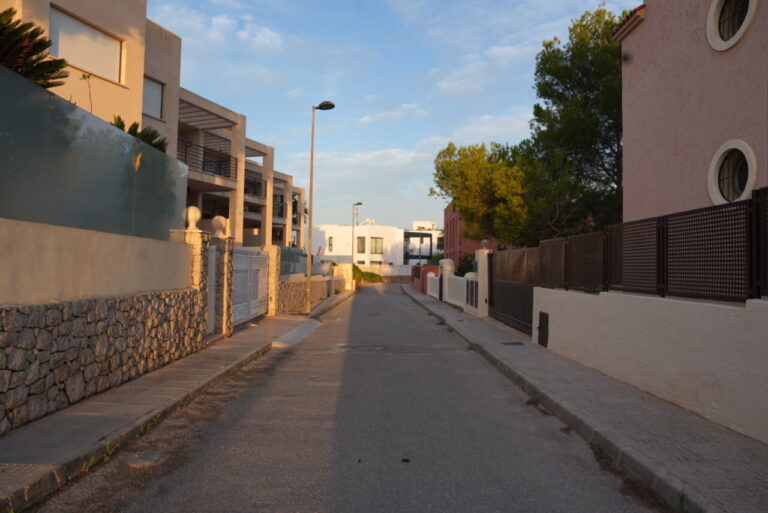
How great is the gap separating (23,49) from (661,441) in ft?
31.0

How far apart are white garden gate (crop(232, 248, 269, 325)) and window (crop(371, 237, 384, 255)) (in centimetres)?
7148

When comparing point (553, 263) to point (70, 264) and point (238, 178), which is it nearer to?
point (70, 264)

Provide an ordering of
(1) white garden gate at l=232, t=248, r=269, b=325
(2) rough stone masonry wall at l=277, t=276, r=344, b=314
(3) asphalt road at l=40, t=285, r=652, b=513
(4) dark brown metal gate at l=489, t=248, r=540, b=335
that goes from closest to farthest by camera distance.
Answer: (3) asphalt road at l=40, t=285, r=652, b=513, (4) dark brown metal gate at l=489, t=248, r=540, b=335, (1) white garden gate at l=232, t=248, r=269, b=325, (2) rough stone masonry wall at l=277, t=276, r=344, b=314

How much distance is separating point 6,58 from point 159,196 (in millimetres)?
3017

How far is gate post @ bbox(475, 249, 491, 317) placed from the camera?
21016 millimetres

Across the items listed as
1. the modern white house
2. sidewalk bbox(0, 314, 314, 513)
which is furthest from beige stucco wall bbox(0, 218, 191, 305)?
the modern white house

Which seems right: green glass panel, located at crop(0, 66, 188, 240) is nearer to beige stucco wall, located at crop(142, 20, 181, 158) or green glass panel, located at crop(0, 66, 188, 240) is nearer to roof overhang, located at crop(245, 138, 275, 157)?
beige stucco wall, located at crop(142, 20, 181, 158)

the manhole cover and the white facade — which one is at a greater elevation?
the white facade

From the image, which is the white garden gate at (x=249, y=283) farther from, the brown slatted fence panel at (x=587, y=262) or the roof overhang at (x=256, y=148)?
the roof overhang at (x=256, y=148)

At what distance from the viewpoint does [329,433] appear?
19.1 ft

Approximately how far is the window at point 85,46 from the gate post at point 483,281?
13.0 metres

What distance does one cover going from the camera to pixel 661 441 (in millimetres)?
5238

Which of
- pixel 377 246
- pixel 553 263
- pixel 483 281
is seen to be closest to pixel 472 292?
pixel 483 281

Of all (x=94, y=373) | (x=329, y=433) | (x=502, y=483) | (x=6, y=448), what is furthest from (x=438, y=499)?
(x=94, y=373)
